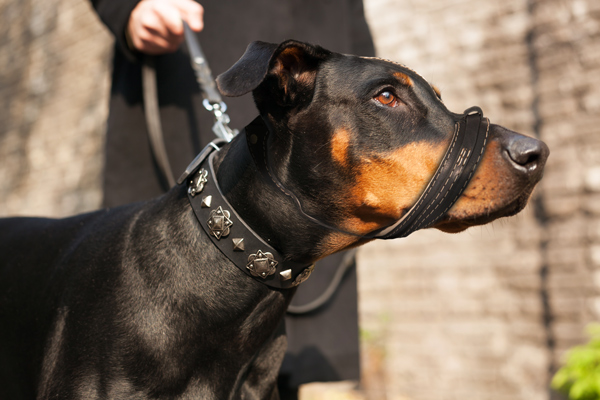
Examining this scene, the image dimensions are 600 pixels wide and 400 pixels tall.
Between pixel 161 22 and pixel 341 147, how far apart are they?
41.2 inches

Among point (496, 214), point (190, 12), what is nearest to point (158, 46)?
point (190, 12)

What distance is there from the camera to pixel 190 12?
7.57ft

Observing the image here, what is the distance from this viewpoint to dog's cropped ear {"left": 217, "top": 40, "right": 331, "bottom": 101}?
5.50 ft

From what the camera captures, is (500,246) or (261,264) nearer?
(261,264)

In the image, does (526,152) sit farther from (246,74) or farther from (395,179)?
(246,74)

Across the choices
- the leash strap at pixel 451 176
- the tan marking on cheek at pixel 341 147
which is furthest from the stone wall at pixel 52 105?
the leash strap at pixel 451 176

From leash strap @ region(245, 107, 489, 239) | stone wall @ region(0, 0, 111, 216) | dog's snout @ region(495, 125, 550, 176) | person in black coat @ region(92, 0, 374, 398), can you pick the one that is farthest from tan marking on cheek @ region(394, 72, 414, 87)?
stone wall @ region(0, 0, 111, 216)

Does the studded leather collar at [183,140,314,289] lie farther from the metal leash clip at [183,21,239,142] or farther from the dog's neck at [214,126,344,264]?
the metal leash clip at [183,21,239,142]

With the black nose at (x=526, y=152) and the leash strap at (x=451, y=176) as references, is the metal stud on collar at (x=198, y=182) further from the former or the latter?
the black nose at (x=526, y=152)

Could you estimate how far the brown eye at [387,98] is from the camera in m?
1.91

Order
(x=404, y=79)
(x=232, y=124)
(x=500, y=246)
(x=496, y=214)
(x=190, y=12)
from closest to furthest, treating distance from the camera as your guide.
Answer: (x=496, y=214) → (x=404, y=79) → (x=190, y=12) → (x=232, y=124) → (x=500, y=246)

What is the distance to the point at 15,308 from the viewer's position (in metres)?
2.25

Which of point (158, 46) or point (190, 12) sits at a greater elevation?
point (190, 12)

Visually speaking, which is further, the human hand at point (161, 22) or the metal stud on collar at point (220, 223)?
the human hand at point (161, 22)
